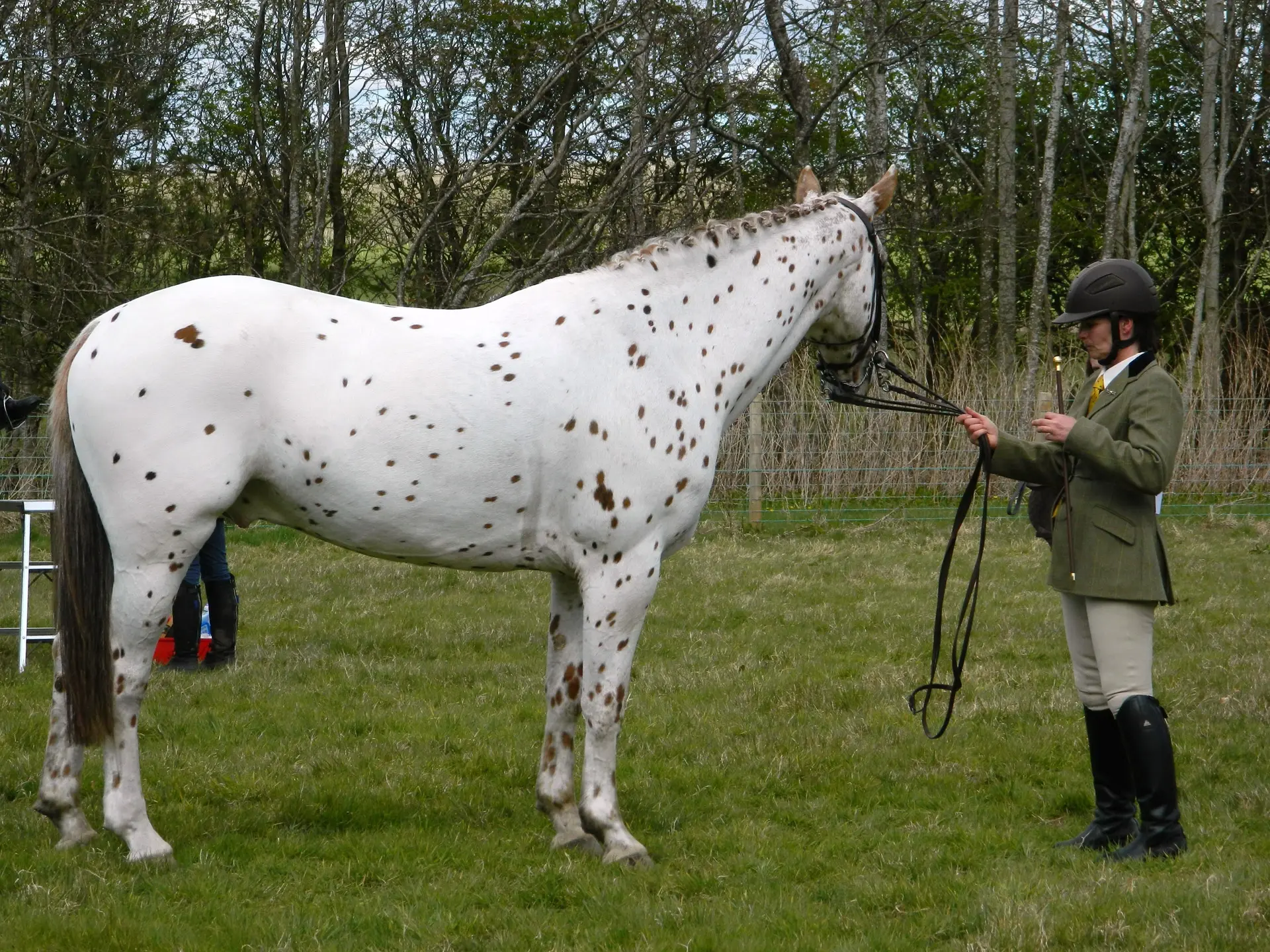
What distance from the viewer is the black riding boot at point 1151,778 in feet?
13.1

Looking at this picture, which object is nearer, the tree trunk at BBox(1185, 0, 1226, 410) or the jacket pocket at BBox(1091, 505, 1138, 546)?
the jacket pocket at BBox(1091, 505, 1138, 546)

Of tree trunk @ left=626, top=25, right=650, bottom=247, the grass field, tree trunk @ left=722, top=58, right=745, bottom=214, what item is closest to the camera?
the grass field

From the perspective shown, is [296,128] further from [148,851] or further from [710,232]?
[148,851]

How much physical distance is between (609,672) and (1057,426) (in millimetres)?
1763

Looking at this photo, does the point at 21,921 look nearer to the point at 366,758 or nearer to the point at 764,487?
the point at 366,758

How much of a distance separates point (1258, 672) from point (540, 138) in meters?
11.0

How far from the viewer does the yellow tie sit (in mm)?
4266

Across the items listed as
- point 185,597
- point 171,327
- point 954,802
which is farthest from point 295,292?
point 185,597

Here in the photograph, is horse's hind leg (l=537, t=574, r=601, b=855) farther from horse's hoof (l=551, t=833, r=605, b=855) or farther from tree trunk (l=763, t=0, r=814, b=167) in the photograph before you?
tree trunk (l=763, t=0, r=814, b=167)

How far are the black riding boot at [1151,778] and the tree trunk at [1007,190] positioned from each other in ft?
46.3

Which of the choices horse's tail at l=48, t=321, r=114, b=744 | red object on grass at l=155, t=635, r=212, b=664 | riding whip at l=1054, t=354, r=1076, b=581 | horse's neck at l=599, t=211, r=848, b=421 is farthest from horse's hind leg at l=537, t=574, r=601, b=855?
red object on grass at l=155, t=635, r=212, b=664

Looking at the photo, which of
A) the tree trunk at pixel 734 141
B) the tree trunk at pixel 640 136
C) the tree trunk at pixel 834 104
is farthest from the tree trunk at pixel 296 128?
the tree trunk at pixel 834 104

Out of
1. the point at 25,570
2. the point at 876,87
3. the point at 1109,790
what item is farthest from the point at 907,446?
the point at 1109,790

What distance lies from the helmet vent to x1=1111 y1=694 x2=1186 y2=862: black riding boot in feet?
4.61
